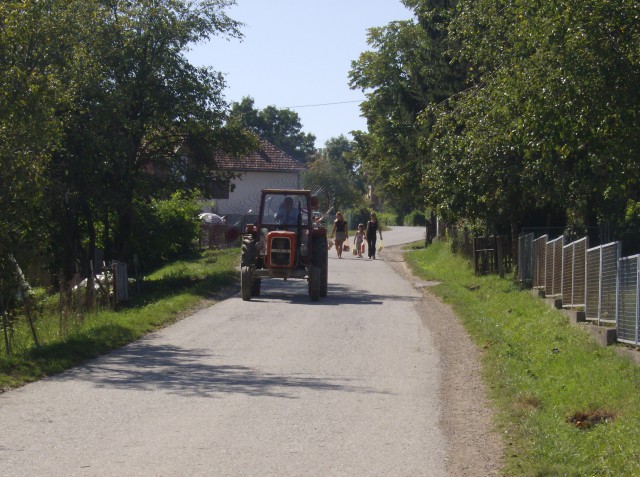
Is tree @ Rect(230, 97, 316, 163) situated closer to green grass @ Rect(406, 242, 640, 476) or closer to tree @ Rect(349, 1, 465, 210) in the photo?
tree @ Rect(349, 1, 465, 210)

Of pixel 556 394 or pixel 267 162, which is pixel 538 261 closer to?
pixel 556 394

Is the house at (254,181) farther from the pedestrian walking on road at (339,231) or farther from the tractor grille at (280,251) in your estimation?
the tractor grille at (280,251)

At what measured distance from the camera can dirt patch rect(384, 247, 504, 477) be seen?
809 cm

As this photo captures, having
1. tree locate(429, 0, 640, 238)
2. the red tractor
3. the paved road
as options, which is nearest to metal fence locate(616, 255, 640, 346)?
tree locate(429, 0, 640, 238)

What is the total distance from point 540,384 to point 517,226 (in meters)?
14.8

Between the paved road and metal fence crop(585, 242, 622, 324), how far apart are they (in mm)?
2494

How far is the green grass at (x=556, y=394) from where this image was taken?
7.71m

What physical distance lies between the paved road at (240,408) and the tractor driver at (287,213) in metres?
5.90

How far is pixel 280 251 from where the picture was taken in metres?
22.4

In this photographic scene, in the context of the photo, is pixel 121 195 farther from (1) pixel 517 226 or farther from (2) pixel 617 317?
(2) pixel 617 317

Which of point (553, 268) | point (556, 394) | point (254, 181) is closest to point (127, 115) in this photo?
point (553, 268)

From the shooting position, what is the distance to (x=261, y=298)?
2291 cm

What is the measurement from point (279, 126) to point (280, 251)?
103 meters

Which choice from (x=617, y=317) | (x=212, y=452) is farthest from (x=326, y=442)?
(x=617, y=317)
